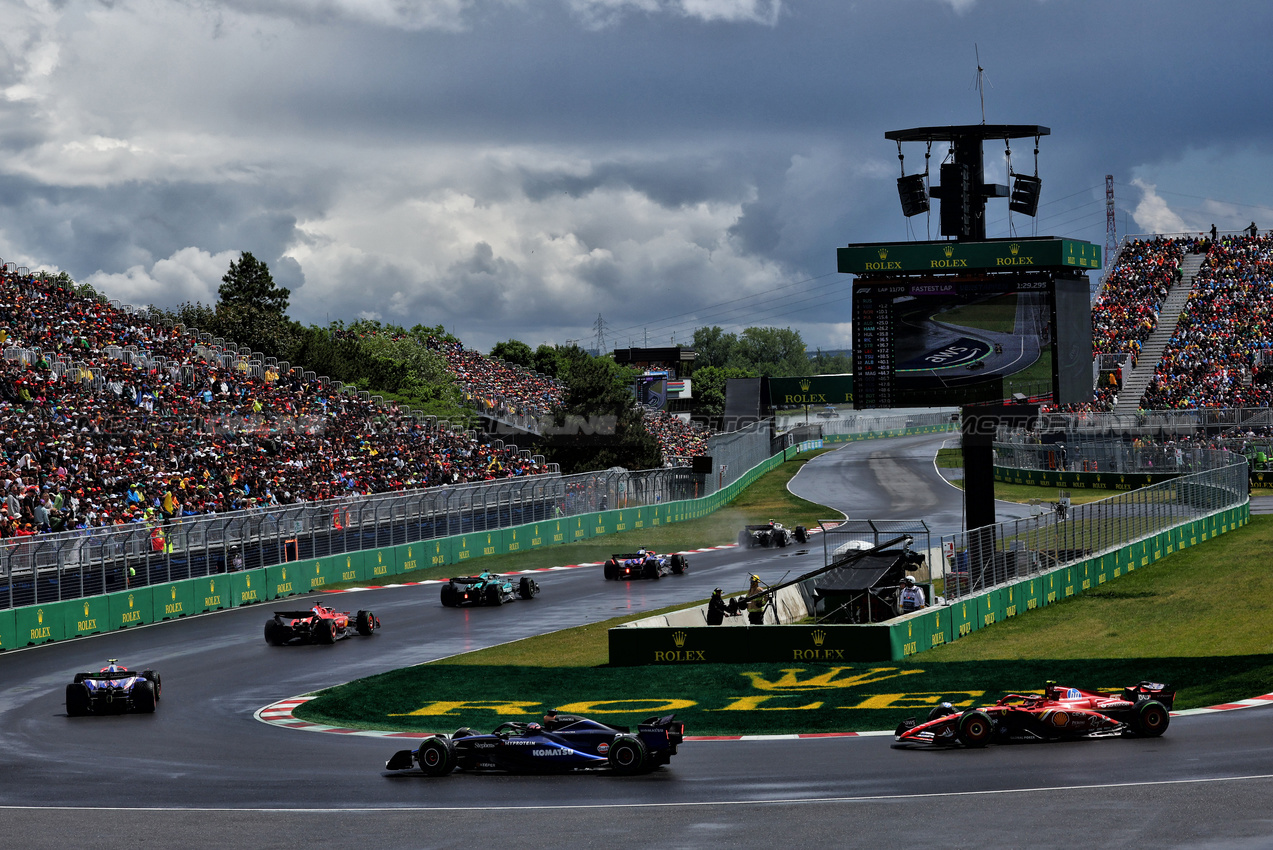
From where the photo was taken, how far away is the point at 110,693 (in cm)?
2122

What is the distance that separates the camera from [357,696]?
885 inches

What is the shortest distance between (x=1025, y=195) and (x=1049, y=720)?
53.0 feet

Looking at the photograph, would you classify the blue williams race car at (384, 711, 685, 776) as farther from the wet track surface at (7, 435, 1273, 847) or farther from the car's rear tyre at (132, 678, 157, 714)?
the car's rear tyre at (132, 678, 157, 714)

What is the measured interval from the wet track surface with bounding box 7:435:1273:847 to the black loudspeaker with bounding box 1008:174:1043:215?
15058mm

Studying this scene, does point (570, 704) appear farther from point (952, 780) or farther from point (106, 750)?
point (952, 780)

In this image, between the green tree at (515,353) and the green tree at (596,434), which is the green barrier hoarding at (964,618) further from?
the green tree at (515,353)

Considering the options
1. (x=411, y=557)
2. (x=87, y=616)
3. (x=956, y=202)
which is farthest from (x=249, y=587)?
(x=956, y=202)

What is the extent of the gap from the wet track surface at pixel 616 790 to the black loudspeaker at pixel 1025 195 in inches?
593

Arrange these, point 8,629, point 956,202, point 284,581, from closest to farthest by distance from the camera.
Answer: point 8,629 < point 956,202 < point 284,581

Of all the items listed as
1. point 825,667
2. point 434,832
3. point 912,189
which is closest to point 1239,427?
point 912,189

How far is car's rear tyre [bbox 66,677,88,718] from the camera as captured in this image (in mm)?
21031

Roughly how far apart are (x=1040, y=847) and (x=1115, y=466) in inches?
1971

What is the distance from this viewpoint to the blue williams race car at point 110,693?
21.1 m

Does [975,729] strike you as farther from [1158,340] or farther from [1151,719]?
[1158,340]
